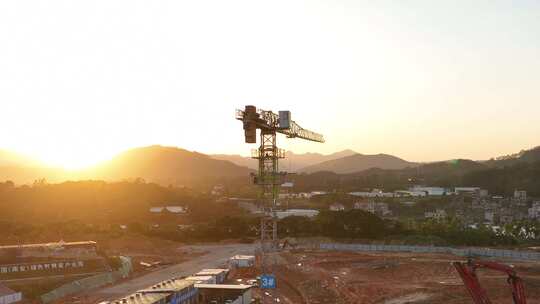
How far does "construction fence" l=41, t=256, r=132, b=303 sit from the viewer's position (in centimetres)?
5194

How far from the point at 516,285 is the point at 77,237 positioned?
246 ft

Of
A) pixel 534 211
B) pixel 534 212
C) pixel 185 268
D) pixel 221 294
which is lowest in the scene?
pixel 185 268

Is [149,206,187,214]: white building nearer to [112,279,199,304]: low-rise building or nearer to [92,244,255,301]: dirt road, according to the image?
[92,244,255,301]: dirt road

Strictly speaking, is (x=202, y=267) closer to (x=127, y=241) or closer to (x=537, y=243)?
(x=127, y=241)

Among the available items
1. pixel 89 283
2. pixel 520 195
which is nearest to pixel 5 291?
pixel 89 283

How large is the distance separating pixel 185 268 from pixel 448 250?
39.5 metres

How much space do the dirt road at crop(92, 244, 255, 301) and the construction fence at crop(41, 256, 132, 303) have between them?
185 centimetres

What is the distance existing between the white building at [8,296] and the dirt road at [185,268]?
703 cm

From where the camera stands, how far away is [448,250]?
8038cm

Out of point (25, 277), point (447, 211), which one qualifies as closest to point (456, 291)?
point (25, 277)

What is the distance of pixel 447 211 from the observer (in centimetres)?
14250

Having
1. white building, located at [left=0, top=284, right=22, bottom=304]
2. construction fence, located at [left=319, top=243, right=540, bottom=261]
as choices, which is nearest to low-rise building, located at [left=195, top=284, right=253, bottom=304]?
white building, located at [left=0, top=284, right=22, bottom=304]

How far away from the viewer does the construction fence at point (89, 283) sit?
51938 millimetres

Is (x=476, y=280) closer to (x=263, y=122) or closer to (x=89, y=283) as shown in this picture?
(x=263, y=122)
